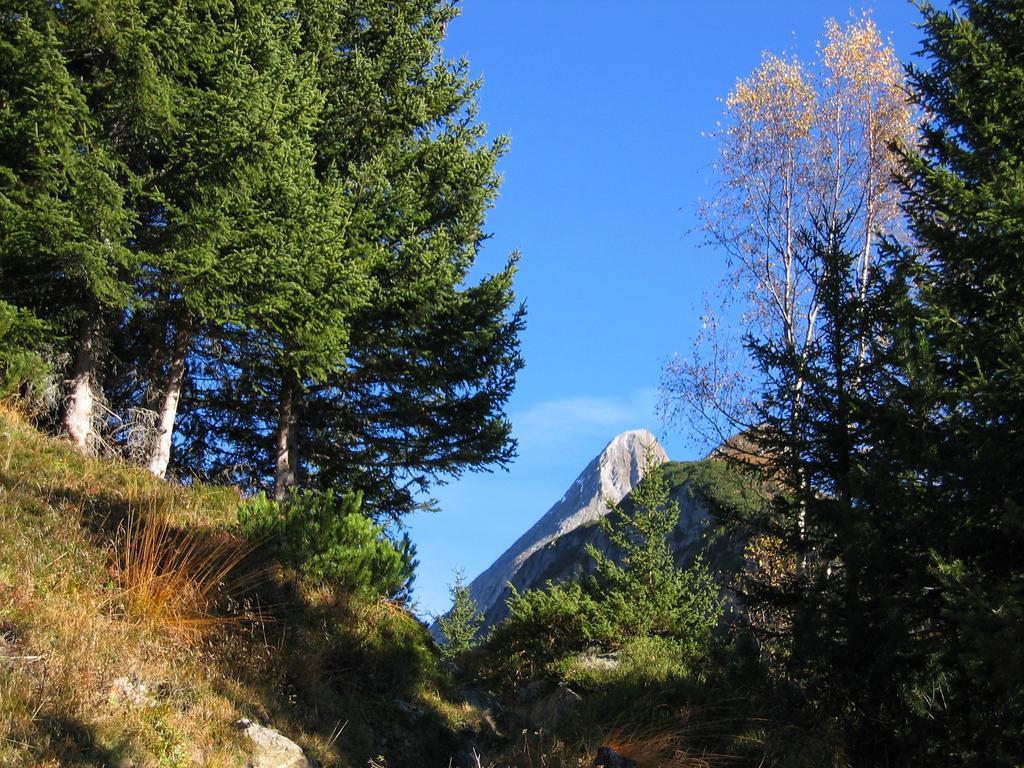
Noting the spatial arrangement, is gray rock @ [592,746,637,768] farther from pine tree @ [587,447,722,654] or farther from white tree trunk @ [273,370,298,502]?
white tree trunk @ [273,370,298,502]

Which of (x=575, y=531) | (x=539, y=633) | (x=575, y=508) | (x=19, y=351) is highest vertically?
(x=575, y=508)

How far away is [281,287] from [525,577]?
100 meters

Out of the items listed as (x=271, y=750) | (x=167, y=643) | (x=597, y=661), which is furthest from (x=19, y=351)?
(x=597, y=661)

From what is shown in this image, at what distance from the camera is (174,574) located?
302 inches

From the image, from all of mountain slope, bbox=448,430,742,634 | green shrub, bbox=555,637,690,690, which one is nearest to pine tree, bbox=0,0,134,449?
green shrub, bbox=555,637,690,690

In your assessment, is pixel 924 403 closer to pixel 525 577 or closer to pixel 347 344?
pixel 347 344

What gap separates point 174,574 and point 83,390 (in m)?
5.49

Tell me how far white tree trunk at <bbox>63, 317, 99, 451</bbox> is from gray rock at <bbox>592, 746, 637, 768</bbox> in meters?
8.33

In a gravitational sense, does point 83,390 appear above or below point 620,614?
above

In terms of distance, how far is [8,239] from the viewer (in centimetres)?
1009

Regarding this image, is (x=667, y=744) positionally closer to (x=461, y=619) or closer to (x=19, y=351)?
(x=19, y=351)

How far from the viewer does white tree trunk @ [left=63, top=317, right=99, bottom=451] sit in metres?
11.8

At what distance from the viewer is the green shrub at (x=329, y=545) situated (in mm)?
9422

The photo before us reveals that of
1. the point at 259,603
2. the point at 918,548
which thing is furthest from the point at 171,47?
the point at 918,548
